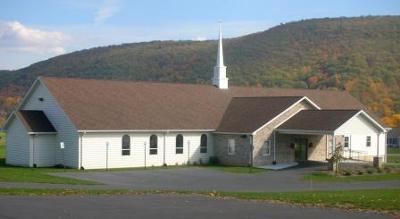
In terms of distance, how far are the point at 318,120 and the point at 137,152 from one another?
12.0 m

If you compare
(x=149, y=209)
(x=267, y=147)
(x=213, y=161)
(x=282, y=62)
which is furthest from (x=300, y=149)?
(x=282, y=62)

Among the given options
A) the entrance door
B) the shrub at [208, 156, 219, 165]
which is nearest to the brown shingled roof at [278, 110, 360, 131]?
the entrance door

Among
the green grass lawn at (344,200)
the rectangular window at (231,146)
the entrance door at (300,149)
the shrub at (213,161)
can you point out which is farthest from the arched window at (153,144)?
the green grass lawn at (344,200)

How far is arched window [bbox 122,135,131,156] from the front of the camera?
40438 mm

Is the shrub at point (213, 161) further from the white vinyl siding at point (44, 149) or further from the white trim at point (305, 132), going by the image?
the white vinyl siding at point (44, 149)

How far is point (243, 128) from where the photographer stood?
4338cm

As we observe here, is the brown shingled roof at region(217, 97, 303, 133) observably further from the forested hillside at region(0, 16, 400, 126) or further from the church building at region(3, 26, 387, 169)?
the forested hillside at region(0, 16, 400, 126)

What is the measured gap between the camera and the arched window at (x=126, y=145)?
40.4 meters

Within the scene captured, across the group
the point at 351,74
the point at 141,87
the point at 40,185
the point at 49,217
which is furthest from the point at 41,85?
the point at 351,74

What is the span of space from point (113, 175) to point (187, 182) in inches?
189

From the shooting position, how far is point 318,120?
4272cm

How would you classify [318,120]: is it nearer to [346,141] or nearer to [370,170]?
[370,170]

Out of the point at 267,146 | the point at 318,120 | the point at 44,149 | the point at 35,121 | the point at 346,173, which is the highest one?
the point at 318,120

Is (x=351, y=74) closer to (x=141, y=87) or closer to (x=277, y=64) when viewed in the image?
(x=277, y=64)
